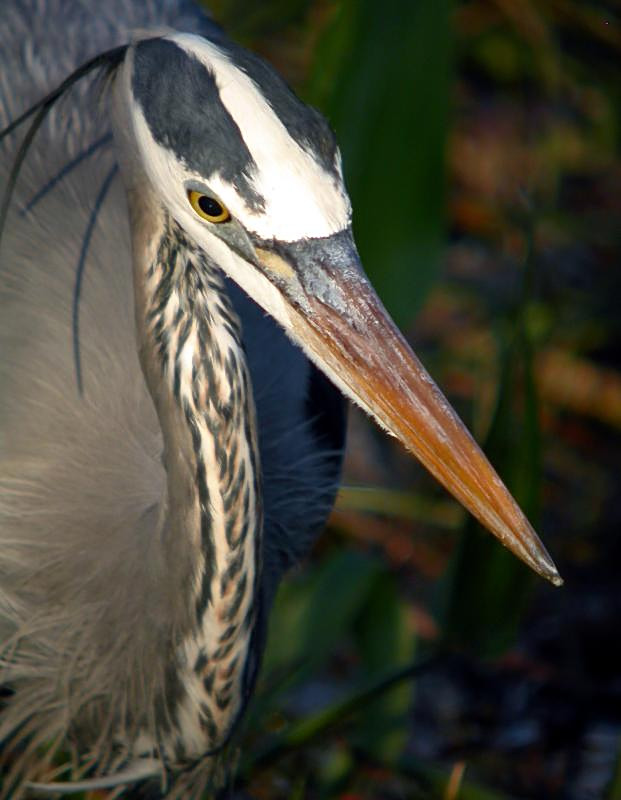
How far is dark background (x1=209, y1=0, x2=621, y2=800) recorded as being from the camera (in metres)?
1.90

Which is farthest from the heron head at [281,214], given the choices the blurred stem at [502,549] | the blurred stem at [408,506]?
the blurred stem at [408,506]

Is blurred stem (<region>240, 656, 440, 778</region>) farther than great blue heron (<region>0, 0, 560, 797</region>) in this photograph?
Yes

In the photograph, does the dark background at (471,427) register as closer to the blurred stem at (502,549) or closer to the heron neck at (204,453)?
the blurred stem at (502,549)

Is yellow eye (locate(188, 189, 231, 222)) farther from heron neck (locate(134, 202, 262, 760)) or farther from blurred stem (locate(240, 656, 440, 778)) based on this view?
blurred stem (locate(240, 656, 440, 778))

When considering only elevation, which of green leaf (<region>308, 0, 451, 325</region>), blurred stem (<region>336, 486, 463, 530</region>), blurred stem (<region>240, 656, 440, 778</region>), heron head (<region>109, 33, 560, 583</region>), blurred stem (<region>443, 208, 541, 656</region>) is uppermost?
heron head (<region>109, 33, 560, 583</region>)

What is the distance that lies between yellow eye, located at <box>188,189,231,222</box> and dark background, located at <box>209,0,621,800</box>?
1.80ft

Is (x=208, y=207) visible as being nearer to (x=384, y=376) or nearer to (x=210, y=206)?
(x=210, y=206)

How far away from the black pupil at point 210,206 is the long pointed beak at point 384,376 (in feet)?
0.22

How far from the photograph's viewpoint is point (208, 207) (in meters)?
1.30

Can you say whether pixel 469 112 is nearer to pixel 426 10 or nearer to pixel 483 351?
pixel 483 351

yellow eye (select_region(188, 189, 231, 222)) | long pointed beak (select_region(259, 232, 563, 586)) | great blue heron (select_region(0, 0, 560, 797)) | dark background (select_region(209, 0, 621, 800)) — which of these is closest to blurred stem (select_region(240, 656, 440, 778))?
dark background (select_region(209, 0, 621, 800))

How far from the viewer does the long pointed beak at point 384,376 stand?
131 centimetres

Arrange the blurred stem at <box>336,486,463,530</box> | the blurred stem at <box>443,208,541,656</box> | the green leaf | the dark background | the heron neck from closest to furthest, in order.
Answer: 1. the heron neck
2. the blurred stem at <box>443,208,541,656</box>
3. the dark background
4. the green leaf
5. the blurred stem at <box>336,486,463,530</box>

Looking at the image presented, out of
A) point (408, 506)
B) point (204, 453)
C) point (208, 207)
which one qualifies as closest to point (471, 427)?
point (408, 506)
